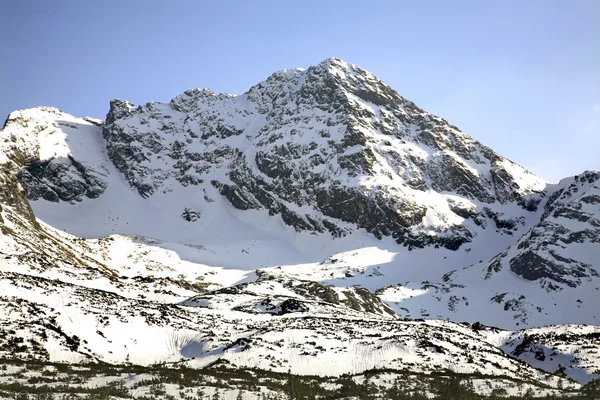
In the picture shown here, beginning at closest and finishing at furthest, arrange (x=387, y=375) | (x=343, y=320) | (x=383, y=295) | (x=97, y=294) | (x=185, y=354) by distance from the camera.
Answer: (x=387, y=375), (x=185, y=354), (x=97, y=294), (x=343, y=320), (x=383, y=295)

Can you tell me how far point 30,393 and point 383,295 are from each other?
12702 cm

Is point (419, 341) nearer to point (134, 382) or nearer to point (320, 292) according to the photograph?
point (134, 382)

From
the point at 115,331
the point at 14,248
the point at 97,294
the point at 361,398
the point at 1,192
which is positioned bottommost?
the point at 361,398

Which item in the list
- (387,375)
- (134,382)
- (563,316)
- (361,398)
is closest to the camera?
(361,398)

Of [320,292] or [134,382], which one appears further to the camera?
[320,292]

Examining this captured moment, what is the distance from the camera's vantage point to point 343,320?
78875 mm

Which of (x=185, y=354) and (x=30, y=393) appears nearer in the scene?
(x=30, y=393)

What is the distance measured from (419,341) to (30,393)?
40.3 m

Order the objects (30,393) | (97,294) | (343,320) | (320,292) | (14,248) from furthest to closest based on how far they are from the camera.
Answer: (320,292), (14,248), (343,320), (97,294), (30,393)

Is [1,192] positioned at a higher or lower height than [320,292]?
higher

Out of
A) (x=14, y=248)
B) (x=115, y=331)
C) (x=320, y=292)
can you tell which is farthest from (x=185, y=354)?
(x=320, y=292)

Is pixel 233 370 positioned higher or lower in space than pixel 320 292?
lower

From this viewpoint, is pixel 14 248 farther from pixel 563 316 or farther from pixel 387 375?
pixel 563 316

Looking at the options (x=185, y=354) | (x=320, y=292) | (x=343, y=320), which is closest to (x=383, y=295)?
(x=320, y=292)
